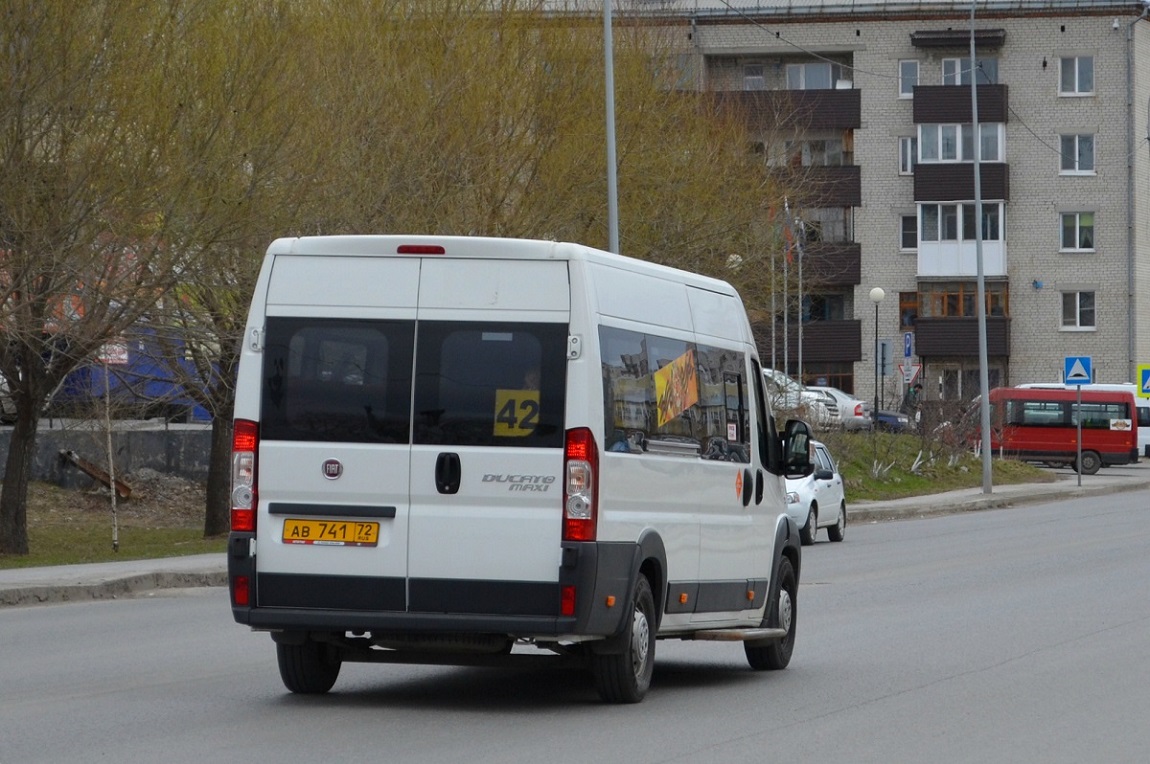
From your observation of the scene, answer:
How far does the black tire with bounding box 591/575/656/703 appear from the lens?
33.3 feet

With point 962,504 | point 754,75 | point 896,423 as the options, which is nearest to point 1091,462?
point 896,423

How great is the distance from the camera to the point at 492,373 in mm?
9812

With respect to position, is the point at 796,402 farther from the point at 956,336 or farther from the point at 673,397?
the point at 956,336

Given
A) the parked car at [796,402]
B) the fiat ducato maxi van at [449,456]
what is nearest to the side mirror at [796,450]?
the fiat ducato maxi van at [449,456]

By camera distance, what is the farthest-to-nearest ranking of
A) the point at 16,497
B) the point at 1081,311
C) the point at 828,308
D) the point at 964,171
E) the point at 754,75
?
the point at 828,308, the point at 754,75, the point at 964,171, the point at 1081,311, the point at 16,497

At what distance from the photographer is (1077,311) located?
70.8 metres

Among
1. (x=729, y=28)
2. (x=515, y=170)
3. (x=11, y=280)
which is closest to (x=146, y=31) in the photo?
(x=11, y=280)

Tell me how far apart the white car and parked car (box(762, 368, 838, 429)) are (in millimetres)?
4252

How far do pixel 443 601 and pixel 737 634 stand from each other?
246 cm

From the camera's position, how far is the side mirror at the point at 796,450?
12.2m

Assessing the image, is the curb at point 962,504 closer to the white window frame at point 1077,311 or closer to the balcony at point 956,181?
the white window frame at point 1077,311

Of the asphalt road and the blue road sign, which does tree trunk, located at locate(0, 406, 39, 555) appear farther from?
the blue road sign

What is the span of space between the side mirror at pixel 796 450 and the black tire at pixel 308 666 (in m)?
3.30

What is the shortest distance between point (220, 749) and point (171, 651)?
16.3ft
